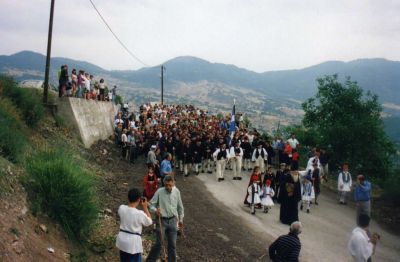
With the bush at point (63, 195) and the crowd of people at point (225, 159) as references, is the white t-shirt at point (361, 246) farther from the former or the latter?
the bush at point (63, 195)

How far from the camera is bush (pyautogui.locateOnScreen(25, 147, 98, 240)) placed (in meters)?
7.59

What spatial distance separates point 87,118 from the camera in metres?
21.0

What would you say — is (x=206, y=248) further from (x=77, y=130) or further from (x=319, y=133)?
(x=319, y=133)

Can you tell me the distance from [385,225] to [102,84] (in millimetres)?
18676

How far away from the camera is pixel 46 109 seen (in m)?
18.2

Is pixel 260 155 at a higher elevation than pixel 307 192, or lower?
higher

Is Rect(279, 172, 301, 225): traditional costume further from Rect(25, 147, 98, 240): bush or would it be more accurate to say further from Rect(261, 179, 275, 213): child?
Rect(25, 147, 98, 240): bush

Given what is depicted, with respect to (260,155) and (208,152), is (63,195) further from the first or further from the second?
(260,155)

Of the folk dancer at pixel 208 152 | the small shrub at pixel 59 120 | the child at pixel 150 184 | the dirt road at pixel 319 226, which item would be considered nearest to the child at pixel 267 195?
the dirt road at pixel 319 226

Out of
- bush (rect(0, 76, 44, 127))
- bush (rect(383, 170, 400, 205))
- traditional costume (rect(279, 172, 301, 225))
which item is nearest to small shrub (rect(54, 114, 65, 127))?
bush (rect(0, 76, 44, 127))

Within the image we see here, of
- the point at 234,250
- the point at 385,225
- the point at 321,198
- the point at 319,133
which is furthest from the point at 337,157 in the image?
the point at 234,250

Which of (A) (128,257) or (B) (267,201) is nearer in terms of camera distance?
(A) (128,257)

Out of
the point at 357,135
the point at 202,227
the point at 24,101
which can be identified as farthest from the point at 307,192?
the point at 357,135

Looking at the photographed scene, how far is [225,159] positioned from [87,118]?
8160mm
